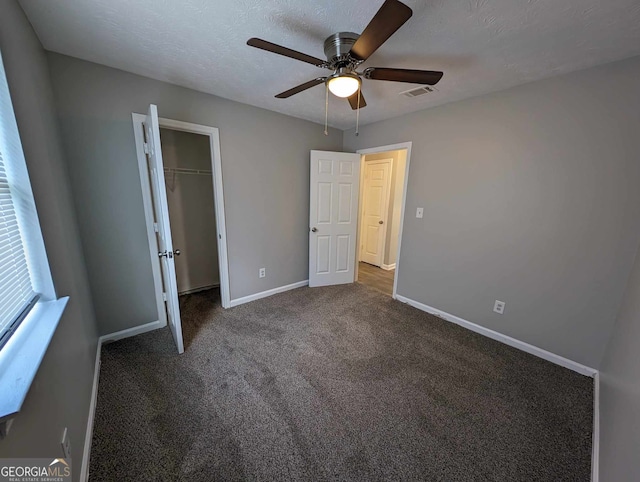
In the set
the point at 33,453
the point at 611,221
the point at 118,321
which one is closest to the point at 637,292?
the point at 611,221

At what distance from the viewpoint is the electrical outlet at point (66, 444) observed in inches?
39.9

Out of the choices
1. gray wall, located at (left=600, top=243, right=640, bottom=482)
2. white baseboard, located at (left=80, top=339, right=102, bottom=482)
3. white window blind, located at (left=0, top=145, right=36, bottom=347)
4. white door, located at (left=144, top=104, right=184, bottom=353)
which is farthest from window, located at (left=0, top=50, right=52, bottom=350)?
gray wall, located at (left=600, top=243, right=640, bottom=482)

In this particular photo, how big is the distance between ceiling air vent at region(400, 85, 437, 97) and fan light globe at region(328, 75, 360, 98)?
0.98 meters

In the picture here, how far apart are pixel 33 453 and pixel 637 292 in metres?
2.90

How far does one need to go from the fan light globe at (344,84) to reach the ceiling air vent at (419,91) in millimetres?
982

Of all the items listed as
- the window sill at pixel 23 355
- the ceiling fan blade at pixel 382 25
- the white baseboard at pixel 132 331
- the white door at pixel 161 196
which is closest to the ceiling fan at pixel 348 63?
the ceiling fan blade at pixel 382 25

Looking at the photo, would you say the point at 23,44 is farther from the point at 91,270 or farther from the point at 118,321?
the point at 118,321

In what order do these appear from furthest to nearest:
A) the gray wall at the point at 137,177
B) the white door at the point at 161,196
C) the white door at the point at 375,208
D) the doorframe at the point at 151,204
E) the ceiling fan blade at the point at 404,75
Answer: the white door at the point at 375,208 → the doorframe at the point at 151,204 → the gray wall at the point at 137,177 → the white door at the point at 161,196 → the ceiling fan blade at the point at 404,75

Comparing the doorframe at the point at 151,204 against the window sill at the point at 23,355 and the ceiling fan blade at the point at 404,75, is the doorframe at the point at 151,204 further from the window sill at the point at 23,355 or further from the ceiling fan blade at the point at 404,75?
the ceiling fan blade at the point at 404,75

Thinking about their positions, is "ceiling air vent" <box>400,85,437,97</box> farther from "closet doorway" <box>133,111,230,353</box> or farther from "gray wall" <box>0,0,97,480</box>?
"gray wall" <box>0,0,97,480</box>

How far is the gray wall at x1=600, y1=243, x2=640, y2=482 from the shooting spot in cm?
95

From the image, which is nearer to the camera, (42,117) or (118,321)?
(42,117)

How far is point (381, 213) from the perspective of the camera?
4.55 metres

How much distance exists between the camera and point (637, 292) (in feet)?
4.63
